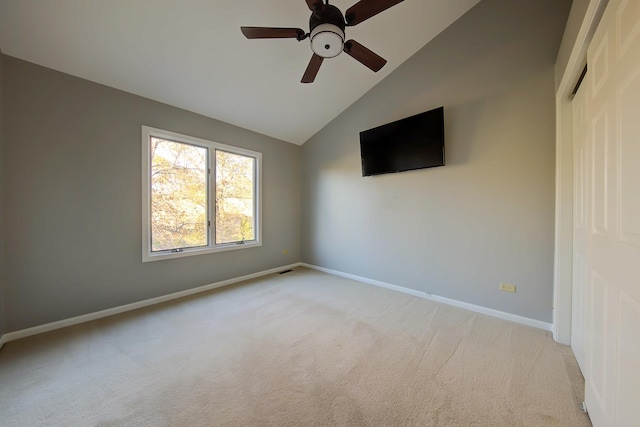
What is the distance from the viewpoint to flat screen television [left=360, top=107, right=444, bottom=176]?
2867mm

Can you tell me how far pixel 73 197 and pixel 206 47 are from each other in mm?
2157

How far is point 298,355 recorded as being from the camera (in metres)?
1.91

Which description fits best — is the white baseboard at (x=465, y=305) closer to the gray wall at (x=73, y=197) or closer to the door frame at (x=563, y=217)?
the door frame at (x=563, y=217)

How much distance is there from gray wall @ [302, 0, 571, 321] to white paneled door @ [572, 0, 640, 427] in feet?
3.51

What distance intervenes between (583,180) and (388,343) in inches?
78.6

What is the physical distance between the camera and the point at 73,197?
7.86ft

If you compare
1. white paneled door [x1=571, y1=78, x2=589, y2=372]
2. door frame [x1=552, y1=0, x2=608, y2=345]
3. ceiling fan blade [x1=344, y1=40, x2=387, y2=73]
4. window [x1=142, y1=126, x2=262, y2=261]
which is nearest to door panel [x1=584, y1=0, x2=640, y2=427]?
white paneled door [x1=571, y1=78, x2=589, y2=372]

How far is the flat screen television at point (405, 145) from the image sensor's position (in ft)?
9.41

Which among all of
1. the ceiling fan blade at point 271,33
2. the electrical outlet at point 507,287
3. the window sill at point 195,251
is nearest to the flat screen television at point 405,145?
the electrical outlet at point 507,287

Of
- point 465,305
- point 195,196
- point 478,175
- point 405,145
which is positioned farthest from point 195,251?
point 478,175

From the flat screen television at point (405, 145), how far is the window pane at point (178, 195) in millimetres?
2579

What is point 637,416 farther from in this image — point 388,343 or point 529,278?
point 529,278

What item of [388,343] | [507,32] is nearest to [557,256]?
[388,343]

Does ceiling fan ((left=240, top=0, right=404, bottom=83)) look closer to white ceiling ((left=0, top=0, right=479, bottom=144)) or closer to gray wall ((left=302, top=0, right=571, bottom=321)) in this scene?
white ceiling ((left=0, top=0, right=479, bottom=144))
